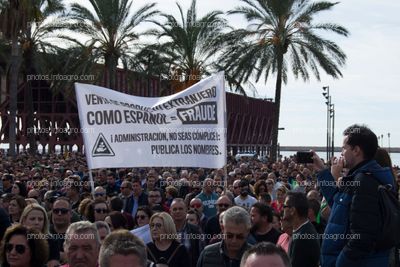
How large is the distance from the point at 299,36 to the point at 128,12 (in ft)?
23.3

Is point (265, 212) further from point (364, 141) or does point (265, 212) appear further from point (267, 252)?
point (267, 252)

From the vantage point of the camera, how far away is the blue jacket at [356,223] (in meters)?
4.98

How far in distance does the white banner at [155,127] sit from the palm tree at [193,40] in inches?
743

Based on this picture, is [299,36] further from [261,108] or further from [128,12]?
[261,108]

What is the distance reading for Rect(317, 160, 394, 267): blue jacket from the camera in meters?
4.98

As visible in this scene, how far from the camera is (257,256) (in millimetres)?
3082

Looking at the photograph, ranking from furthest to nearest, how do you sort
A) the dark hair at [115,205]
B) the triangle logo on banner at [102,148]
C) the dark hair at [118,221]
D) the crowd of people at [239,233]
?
the triangle logo on banner at [102,148], the dark hair at [115,205], the dark hair at [118,221], the crowd of people at [239,233]

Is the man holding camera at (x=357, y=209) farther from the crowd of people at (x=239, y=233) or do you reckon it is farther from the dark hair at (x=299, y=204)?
the dark hair at (x=299, y=204)

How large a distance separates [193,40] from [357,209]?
26.9 meters

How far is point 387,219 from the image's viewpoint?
16.5 feet

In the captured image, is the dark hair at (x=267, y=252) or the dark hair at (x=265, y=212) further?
the dark hair at (x=265, y=212)

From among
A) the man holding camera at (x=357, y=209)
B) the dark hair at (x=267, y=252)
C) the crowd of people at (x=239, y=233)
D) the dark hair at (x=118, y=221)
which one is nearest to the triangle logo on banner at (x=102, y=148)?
the crowd of people at (x=239, y=233)

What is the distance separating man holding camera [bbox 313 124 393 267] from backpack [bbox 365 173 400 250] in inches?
1.3

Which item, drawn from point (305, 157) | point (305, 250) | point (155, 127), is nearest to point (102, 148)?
point (155, 127)
